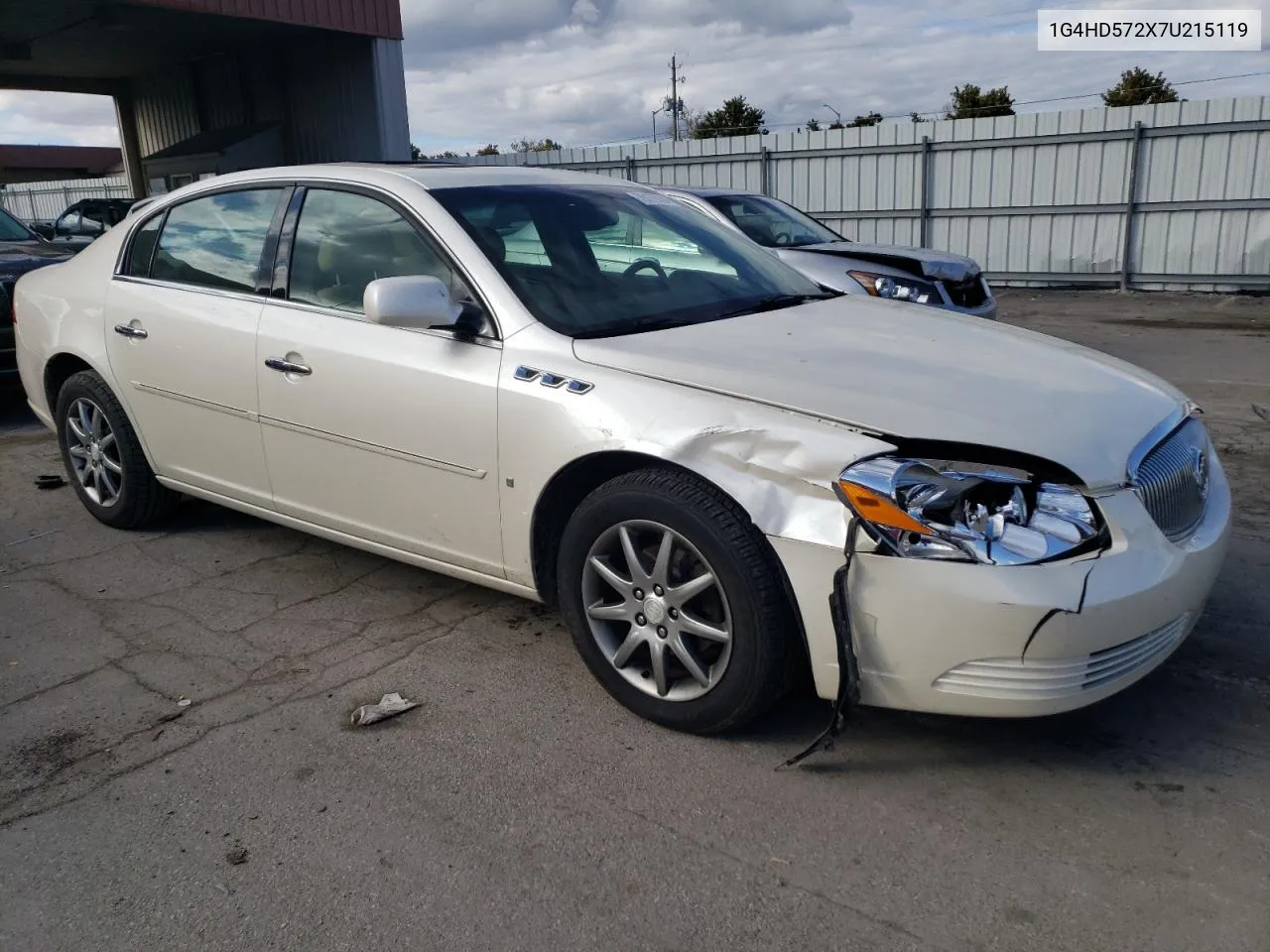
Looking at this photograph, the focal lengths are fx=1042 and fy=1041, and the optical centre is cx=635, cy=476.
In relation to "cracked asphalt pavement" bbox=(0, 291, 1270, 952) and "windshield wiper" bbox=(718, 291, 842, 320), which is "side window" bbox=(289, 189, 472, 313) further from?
"cracked asphalt pavement" bbox=(0, 291, 1270, 952)

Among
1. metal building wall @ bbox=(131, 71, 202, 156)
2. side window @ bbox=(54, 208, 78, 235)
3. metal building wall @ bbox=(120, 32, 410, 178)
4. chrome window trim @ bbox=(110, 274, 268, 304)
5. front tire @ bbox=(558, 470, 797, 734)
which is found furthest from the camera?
metal building wall @ bbox=(131, 71, 202, 156)

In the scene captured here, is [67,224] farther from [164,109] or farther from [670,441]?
[670,441]

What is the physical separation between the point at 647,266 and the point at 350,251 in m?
1.09

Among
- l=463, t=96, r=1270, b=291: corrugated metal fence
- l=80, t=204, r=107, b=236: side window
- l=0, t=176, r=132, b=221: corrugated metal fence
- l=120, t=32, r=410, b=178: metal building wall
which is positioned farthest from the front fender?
l=0, t=176, r=132, b=221: corrugated metal fence

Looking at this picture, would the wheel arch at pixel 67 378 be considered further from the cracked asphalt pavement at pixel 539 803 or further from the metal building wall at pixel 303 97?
the metal building wall at pixel 303 97

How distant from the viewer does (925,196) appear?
1647 centimetres

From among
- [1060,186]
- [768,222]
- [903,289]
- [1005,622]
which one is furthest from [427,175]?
[1060,186]

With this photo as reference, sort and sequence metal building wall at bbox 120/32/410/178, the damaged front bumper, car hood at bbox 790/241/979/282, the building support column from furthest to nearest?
the building support column, metal building wall at bbox 120/32/410/178, car hood at bbox 790/241/979/282, the damaged front bumper

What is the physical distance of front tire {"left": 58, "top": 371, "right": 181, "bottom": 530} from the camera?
4.75 metres

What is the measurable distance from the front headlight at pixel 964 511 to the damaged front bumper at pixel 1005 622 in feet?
0.14

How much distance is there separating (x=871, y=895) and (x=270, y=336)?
285 centimetres

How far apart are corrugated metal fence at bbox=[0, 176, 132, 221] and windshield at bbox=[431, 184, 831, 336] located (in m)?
27.6

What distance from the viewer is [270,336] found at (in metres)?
3.89

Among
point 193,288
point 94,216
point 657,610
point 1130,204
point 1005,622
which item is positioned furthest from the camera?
point 94,216
